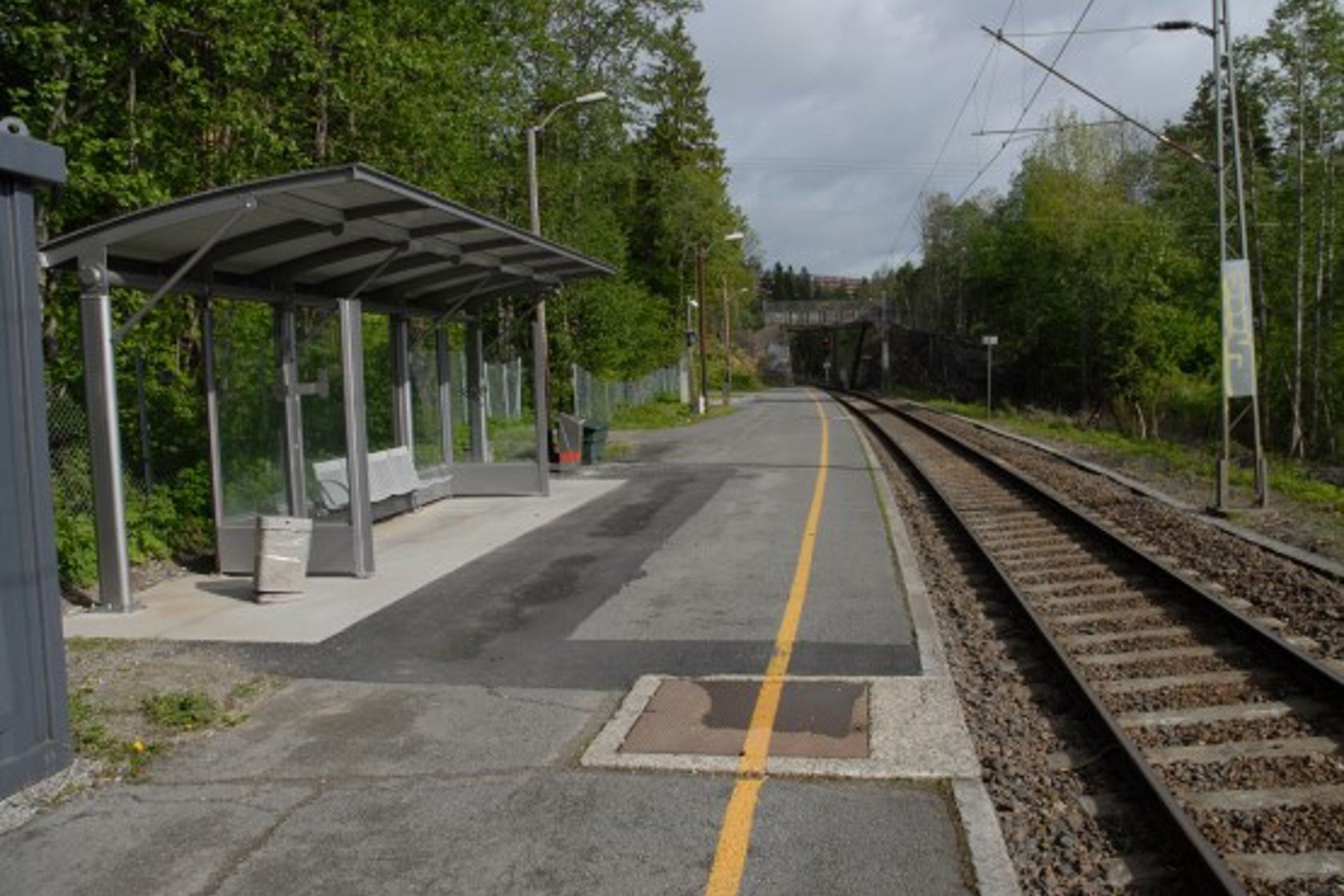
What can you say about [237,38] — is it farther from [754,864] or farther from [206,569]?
[754,864]

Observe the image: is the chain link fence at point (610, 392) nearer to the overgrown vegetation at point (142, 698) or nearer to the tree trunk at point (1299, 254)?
the tree trunk at point (1299, 254)

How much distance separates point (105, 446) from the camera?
9125 mm

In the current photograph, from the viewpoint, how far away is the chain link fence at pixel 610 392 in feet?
105

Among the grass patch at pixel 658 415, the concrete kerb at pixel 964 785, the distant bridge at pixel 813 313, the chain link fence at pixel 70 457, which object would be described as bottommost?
the concrete kerb at pixel 964 785

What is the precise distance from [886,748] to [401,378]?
10671mm

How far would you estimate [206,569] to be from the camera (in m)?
11.1

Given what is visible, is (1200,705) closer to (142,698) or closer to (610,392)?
(142,698)

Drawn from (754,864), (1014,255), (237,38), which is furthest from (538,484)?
(1014,255)

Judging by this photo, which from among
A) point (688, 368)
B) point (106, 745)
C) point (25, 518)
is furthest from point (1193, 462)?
point (688, 368)

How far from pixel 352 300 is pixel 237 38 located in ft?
Result: 16.8

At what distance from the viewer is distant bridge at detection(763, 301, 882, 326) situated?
127812 millimetres

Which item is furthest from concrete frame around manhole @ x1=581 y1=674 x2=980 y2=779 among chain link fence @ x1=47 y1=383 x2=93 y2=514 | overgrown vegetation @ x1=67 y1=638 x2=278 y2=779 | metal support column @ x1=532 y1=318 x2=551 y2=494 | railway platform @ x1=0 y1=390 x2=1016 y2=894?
metal support column @ x1=532 y1=318 x2=551 y2=494

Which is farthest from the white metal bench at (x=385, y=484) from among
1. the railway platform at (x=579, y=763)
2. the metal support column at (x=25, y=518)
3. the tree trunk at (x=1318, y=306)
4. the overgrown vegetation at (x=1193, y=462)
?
the tree trunk at (x=1318, y=306)

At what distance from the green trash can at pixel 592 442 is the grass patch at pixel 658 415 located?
13926 mm
